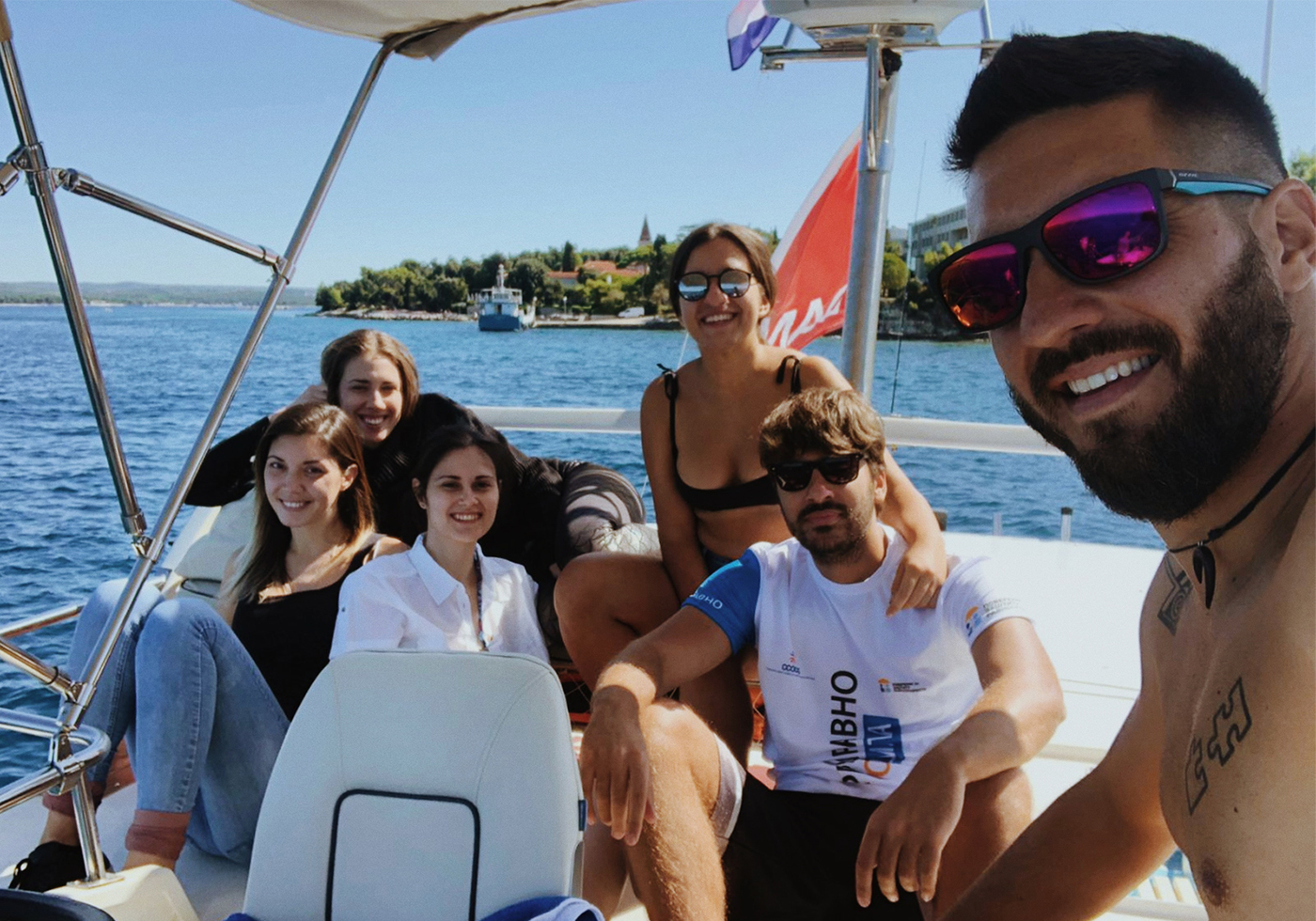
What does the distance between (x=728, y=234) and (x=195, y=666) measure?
4.63ft

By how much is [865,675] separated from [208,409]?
2.57 meters

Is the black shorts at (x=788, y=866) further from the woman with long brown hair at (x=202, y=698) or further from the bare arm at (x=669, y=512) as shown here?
the woman with long brown hair at (x=202, y=698)

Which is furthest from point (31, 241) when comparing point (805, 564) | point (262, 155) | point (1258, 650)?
point (262, 155)

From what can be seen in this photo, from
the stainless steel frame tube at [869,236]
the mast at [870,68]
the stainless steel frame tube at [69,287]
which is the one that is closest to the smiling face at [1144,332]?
the stainless steel frame tube at [69,287]

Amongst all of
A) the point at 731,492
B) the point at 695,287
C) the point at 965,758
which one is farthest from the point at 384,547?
the point at 965,758

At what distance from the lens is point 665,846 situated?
→ 1.44 m

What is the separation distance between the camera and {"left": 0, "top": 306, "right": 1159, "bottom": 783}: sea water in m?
9.08

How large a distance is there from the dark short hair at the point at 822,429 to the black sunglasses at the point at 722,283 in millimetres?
470

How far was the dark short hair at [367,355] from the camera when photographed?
2.74 metres

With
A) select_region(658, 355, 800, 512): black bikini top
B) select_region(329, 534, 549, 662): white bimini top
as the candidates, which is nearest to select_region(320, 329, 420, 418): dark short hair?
select_region(329, 534, 549, 662): white bimini top

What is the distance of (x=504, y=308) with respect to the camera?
4897cm

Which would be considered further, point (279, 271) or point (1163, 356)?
point (279, 271)

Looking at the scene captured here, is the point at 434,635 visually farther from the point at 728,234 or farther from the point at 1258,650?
the point at 1258,650

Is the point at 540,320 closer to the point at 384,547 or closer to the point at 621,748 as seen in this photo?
the point at 384,547
